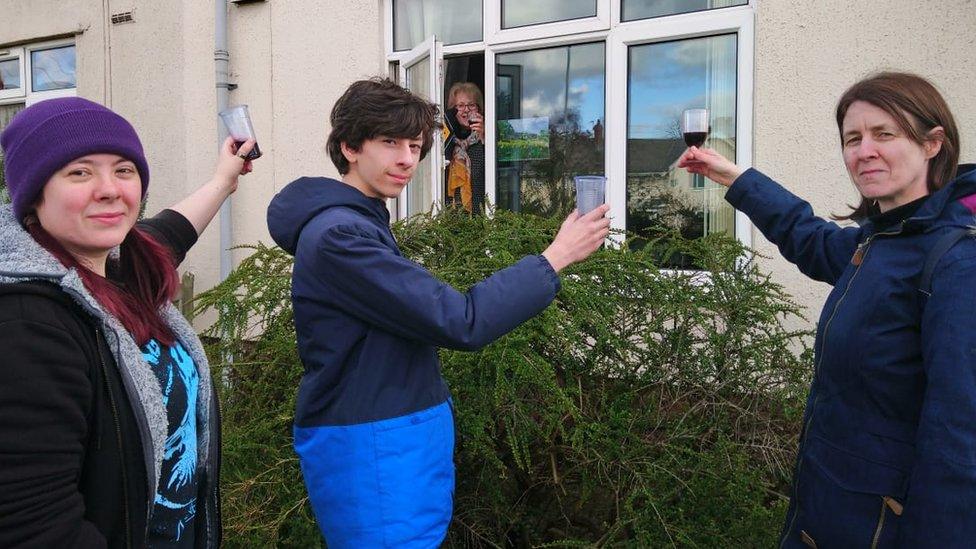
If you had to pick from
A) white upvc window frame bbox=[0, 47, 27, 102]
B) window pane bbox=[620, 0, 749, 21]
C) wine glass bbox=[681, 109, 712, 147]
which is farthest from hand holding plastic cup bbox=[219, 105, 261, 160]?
white upvc window frame bbox=[0, 47, 27, 102]

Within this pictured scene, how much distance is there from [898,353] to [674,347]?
1.22 meters

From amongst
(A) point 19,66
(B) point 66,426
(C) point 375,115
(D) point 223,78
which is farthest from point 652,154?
(A) point 19,66

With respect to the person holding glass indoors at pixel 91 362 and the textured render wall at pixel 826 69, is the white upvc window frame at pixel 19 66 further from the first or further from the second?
the person holding glass indoors at pixel 91 362

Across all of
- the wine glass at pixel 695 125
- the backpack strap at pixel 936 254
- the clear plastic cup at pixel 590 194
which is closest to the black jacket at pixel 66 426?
the clear plastic cup at pixel 590 194

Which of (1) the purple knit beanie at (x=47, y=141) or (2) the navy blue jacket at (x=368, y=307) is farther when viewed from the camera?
(2) the navy blue jacket at (x=368, y=307)

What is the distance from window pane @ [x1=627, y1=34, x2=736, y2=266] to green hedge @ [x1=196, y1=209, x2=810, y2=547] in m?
1.68

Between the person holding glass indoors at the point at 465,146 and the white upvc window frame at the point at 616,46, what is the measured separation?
11 centimetres

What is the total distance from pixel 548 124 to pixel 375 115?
3.64 meters

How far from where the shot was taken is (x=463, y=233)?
3.10 m

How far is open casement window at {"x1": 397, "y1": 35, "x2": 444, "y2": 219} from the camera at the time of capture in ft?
16.9

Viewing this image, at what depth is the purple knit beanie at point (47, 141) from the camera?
1.30 m

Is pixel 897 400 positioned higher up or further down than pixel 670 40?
further down

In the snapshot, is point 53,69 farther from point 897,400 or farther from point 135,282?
point 897,400

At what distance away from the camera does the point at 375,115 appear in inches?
67.9
